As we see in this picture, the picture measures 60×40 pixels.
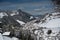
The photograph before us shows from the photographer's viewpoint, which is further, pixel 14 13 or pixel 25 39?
pixel 14 13

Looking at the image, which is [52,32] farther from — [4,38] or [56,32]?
[4,38]

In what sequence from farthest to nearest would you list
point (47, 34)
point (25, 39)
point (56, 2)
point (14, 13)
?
point (14, 13) < point (47, 34) < point (25, 39) < point (56, 2)

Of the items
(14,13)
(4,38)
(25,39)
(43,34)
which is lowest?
(14,13)

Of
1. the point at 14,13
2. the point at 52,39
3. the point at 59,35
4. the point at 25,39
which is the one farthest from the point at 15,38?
the point at 14,13

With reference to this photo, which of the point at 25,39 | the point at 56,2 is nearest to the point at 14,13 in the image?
the point at 25,39

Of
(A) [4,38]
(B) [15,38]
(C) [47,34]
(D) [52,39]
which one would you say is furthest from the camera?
(C) [47,34]

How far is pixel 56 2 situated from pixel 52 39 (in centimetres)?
1046

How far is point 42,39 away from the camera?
52.4 ft

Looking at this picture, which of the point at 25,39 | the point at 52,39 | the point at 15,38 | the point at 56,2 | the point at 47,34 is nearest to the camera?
the point at 56,2

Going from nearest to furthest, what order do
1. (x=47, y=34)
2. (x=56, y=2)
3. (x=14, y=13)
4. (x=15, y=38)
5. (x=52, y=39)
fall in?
1. (x=56, y=2)
2. (x=15, y=38)
3. (x=52, y=39)
4. (x=47, y=34)
5. (x=14, y=13)

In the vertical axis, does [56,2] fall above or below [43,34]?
above

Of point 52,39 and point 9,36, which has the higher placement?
point 9,36

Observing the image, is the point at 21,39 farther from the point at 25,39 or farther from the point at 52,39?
the point at 52,39

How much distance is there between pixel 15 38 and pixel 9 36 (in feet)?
1.77
